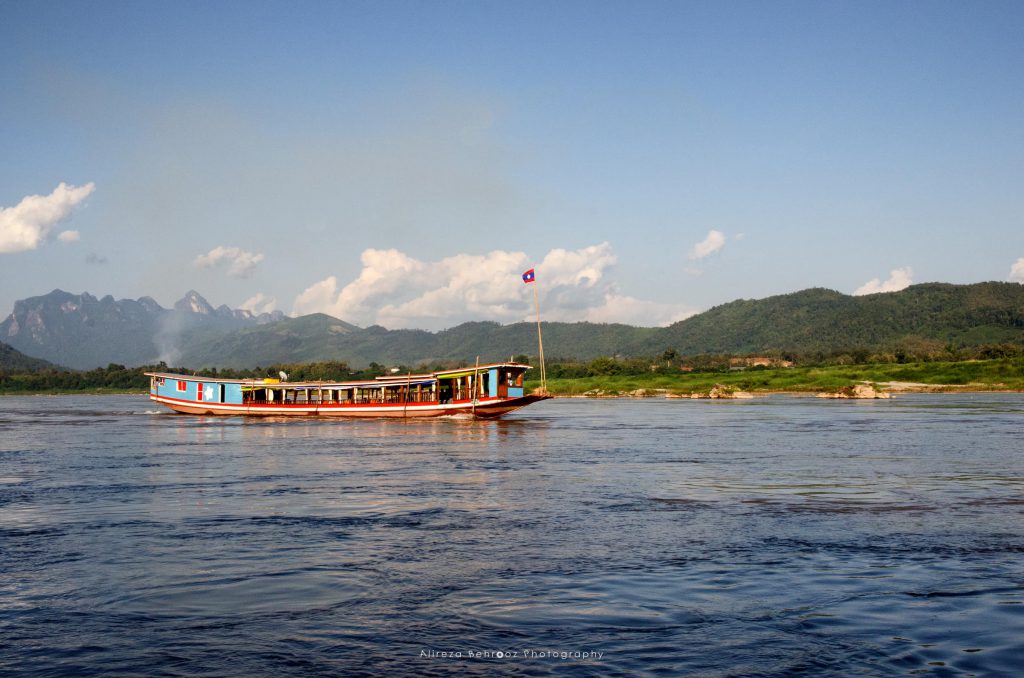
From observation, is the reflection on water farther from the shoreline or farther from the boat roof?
the shoreline

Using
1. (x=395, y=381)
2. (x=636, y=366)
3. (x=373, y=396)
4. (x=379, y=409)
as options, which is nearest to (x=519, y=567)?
(x=395, y=381)

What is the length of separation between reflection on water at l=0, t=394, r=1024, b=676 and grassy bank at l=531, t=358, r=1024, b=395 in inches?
3261

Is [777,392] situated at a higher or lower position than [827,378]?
lower

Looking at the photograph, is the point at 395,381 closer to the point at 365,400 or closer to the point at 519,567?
the point at 365,400

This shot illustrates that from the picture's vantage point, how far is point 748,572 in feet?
48.0

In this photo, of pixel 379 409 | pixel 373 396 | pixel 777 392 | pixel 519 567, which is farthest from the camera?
pixel 777 392

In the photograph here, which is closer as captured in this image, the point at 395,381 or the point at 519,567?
the point at 519,567

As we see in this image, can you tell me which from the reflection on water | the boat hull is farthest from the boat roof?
the reflection on water

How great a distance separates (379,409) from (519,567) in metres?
52.8

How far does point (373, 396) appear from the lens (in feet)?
226

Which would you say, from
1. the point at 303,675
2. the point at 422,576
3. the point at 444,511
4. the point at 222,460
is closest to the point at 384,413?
the point at 222,460

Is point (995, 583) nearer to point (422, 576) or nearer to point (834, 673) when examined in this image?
point (834, 673)

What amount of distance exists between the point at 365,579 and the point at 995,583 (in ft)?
33.7

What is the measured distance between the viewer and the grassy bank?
107625 millimetres
